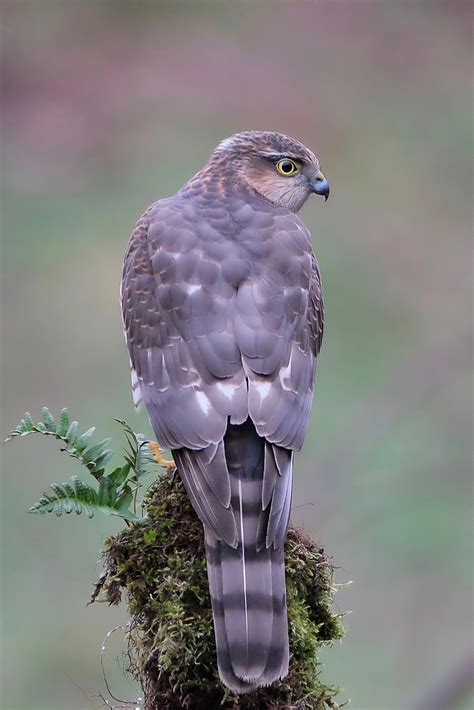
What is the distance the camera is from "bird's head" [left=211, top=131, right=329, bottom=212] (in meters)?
5.60

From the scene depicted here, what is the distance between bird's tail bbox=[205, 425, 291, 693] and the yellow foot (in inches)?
11.1

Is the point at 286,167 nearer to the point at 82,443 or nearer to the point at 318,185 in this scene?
the point at 318,185

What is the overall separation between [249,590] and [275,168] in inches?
90.1

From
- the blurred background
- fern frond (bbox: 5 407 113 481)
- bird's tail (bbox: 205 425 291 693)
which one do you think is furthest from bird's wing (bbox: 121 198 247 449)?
the blurred background

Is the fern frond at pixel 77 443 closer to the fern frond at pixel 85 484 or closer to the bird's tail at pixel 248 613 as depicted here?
the fern frond at pixel 85 484

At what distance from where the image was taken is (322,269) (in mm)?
15375

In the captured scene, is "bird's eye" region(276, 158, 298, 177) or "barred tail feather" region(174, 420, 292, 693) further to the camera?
"bird's eye" region(276, 158, 298, 177)

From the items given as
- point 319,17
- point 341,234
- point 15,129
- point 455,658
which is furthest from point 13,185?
point 455,658

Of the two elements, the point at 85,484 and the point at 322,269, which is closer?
the point at 85,484

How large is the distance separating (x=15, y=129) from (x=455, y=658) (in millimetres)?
12517

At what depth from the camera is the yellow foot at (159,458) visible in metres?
4.41

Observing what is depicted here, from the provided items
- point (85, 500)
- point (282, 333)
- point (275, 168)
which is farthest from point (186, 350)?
point (275, 168)

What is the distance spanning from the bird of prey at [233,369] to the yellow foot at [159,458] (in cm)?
6

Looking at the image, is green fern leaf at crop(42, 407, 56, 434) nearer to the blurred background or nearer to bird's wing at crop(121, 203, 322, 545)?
bird's wing at crop(121, 203, 322, 545)
